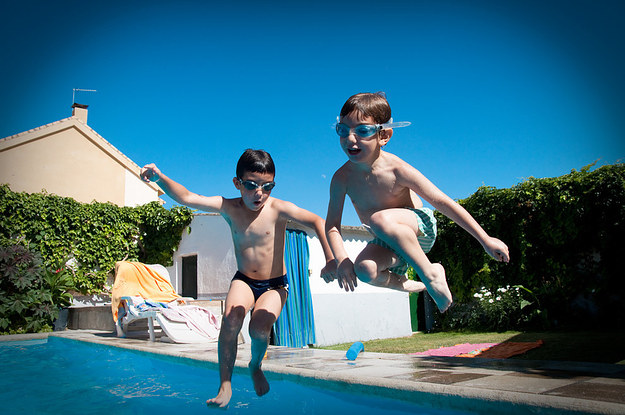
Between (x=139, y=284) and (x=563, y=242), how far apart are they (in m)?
10.5

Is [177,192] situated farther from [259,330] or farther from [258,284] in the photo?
[259,330]

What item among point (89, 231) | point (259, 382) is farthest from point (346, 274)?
point (89, 231)

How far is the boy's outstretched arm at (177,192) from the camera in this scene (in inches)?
131

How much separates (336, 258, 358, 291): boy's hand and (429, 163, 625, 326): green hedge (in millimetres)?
9644

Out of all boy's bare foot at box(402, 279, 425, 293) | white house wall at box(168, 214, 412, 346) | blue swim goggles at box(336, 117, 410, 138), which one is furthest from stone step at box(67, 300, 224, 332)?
blue swim goggles at box(336, 117, 410, 138)

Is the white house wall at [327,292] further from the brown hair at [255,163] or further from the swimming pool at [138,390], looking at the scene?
the brown hair at [255,163]

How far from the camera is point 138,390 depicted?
6.38 meters

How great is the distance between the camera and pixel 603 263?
1041cm

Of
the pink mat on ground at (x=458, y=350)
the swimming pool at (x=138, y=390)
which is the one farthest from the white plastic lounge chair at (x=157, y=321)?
the pink mat on ground at (x=458, y=350)

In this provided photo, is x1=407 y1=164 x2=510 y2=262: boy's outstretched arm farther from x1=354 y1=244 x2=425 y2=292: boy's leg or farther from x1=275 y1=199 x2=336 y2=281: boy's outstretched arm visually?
x1=275 y1=199 x2=336 y2=281: boy's outstretched arm

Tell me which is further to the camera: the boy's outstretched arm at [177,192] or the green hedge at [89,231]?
the green hedge at [89,231]

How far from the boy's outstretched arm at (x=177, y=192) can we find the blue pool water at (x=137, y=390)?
2322mm

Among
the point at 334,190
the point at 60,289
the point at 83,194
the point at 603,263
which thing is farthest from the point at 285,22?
the point at 83,194

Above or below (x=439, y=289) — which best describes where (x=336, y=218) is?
above
